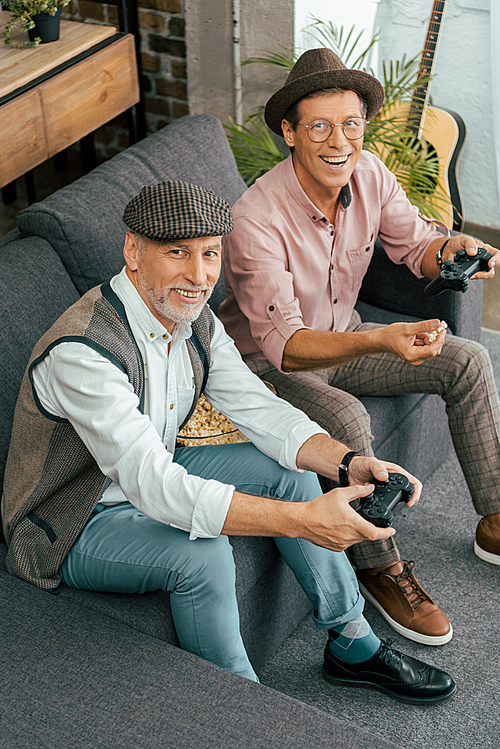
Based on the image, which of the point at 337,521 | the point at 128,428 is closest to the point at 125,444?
the point at 128,428

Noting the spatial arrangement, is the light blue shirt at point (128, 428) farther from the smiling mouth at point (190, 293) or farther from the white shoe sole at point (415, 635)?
the white shoe sole at point (415, 635)

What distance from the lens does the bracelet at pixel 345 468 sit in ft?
4.86

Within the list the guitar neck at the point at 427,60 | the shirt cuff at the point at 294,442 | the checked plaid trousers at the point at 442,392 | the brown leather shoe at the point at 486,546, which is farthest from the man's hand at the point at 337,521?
the guitar neck at the point at 427,60

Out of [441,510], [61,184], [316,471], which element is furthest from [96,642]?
[61,184]

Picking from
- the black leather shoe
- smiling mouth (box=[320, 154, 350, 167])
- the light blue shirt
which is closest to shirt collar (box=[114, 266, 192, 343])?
the light blue shirt

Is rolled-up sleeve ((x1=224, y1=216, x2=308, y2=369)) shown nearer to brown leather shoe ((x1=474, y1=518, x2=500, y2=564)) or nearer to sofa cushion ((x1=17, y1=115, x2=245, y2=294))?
sofa cushion ((x1=17, y1=115, x2=245, y2=294))

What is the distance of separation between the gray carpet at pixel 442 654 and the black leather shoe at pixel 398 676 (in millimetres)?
25

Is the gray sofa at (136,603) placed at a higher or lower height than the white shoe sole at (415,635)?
higher

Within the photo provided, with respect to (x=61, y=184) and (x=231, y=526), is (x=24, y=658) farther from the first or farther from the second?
(x=61, y=184)

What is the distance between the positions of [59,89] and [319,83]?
1.04m

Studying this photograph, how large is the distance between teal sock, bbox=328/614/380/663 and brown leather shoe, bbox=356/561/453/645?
0.17m

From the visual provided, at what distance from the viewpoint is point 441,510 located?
2125 millimetres

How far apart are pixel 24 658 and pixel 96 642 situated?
11 centimetres

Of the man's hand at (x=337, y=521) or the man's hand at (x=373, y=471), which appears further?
the man's hand at (x=373, y=471)
